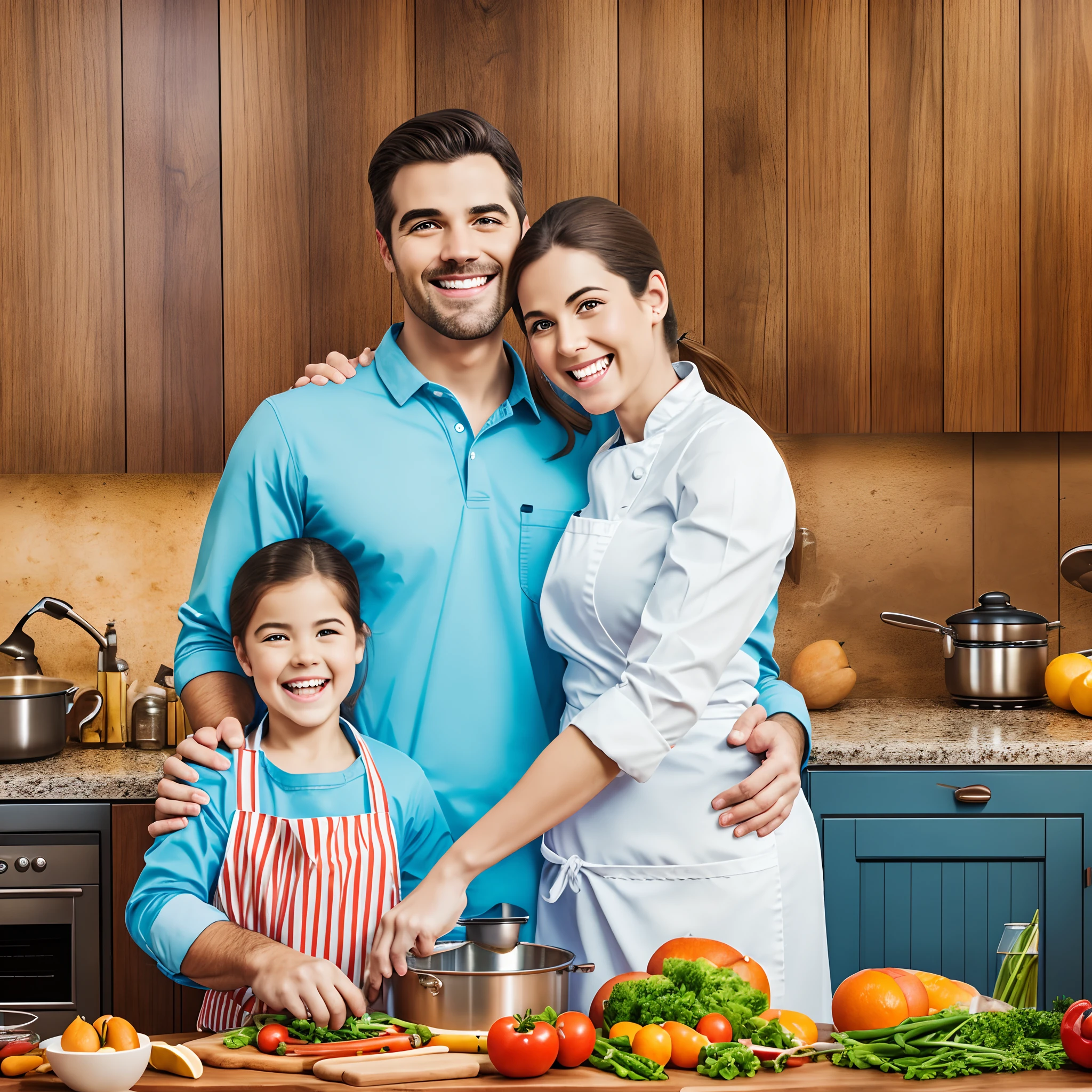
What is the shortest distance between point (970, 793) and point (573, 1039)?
1483mm

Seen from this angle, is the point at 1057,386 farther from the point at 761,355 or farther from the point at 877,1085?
the point at 877,1085

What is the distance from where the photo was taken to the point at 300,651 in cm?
138

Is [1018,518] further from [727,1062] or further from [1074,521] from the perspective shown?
[727,1062]

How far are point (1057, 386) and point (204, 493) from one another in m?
2.01

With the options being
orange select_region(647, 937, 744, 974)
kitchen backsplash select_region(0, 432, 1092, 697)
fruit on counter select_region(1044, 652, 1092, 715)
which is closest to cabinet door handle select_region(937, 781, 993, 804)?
fruit on counter select_region(1044, 652, 1092, 715)

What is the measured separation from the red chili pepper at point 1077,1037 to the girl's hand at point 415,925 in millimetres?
590

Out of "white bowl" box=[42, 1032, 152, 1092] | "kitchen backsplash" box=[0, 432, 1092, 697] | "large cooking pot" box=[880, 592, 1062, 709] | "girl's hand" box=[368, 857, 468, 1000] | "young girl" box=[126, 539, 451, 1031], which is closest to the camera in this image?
"white bowl" box=[42, 1032, 152, 1092]

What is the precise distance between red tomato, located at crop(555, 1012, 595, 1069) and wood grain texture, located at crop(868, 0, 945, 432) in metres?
1.92

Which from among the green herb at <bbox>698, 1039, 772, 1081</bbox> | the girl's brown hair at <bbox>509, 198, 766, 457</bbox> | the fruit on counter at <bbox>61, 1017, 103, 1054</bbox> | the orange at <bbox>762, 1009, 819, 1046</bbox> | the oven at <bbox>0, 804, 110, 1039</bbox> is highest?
the girl's brown hair at <bbox>509, 198, 766, 457</bbox>

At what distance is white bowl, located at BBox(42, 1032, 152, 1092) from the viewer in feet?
3.02

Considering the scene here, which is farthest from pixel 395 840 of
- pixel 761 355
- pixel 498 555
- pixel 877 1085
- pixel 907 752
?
pixel 761 355

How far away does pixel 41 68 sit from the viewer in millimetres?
2414

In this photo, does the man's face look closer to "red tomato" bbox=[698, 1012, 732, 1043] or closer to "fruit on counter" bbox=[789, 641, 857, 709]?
"red tomato" bbox=[698, 1012, 732, 1043]

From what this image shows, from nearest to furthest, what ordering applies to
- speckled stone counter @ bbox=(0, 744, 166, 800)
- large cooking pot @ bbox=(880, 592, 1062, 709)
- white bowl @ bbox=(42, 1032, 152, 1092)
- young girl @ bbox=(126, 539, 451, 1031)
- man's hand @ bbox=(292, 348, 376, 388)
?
white bowl @ bbox=(42, 1032, 152, 1092) → young girl @ bbox=(126, 539, 451, 1031) → man's hand @ bbox=(292, 348, 376, 388) → speckled stone counter @ bbox=(0, 744, 166, 800) → large cooking pot @ bbox=(880, 592, 1062, 709)
